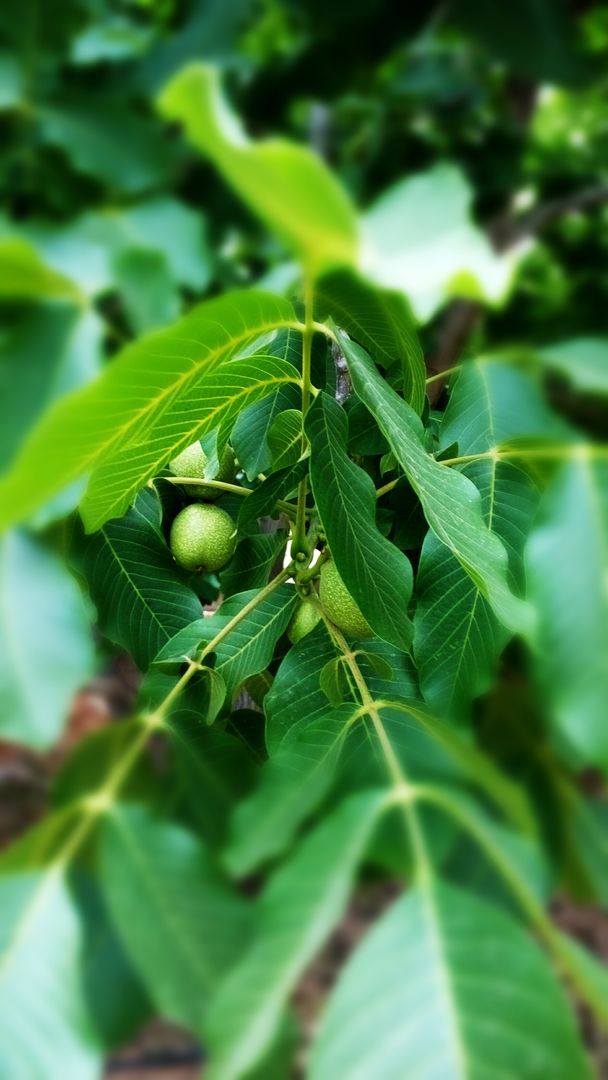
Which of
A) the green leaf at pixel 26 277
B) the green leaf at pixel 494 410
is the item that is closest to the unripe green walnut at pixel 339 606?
the green leaf at pixel 494 410

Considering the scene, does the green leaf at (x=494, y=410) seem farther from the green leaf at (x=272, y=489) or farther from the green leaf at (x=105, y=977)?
the green leaf at (x=105, y=977)

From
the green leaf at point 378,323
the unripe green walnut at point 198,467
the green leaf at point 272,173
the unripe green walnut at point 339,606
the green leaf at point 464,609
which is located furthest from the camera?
the unripe green walnut at point 198,467

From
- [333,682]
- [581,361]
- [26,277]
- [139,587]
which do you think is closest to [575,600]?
[581,361]

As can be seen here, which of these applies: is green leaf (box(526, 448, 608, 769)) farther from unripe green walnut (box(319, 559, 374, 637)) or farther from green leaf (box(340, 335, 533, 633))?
unripe green walnut (box(319, 559, 374, 637))

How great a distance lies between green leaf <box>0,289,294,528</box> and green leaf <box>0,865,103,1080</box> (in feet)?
0.38

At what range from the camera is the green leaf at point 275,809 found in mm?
292

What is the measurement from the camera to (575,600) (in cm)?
27

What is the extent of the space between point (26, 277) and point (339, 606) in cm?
39

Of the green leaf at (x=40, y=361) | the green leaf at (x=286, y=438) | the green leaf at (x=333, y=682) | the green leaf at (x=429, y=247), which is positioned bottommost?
the green leaf at (x=333, y=682)

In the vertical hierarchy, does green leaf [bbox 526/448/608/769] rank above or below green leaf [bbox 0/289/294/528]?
below

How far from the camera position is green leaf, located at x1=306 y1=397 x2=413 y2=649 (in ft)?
1.56

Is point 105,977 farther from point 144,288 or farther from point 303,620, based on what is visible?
point 303,620

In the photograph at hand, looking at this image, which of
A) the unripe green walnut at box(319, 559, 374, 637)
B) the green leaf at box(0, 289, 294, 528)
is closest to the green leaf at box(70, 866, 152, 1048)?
the green leaf at box(0, 289, 294, 528)

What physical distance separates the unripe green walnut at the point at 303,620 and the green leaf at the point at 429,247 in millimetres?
405
